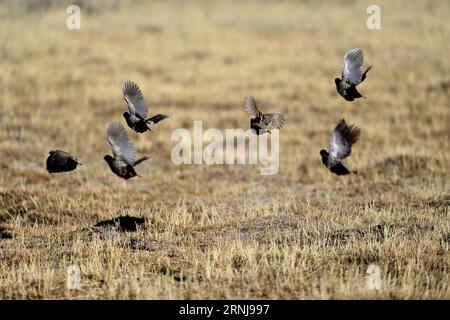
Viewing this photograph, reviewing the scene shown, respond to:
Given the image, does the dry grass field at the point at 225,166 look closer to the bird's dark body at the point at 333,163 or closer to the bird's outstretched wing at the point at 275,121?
the bird's dark body at the point at 333,163

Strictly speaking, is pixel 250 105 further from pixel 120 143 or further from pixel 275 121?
pixel 120 143

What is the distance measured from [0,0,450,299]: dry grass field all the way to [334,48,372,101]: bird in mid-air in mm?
A: 1659

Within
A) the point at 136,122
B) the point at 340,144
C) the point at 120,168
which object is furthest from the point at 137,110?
the point at 340,144

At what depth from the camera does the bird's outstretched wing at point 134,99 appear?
8.34m

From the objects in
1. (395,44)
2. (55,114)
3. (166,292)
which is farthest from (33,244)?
(395,44)

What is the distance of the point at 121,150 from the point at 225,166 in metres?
5.67

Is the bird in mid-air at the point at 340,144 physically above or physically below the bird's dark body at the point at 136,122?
below

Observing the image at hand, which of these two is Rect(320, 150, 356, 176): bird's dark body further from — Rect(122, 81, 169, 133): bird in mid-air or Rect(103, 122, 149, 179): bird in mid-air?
Rect(103, 122, 149, 179): bird in mid-air

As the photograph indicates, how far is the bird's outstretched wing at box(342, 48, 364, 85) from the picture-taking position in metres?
8.52

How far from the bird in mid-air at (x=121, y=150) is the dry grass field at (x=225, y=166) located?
82 cm

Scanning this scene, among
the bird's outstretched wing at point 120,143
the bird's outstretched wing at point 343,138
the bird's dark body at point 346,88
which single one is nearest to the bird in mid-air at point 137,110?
the bird's outstretched wing at point 120,143

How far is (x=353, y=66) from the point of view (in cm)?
863

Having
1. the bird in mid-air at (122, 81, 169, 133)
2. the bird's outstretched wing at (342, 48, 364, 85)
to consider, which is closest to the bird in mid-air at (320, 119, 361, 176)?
the bird's outstretched wing at (342, 48, 364, 85)

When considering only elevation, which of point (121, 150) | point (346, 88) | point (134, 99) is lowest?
point (121, 150)
